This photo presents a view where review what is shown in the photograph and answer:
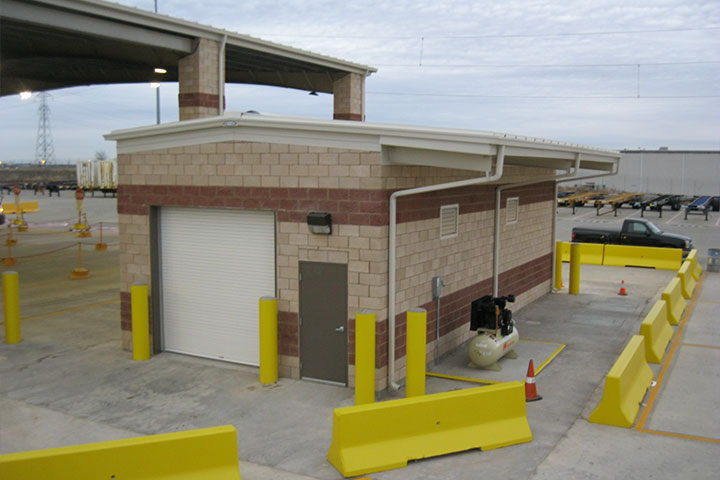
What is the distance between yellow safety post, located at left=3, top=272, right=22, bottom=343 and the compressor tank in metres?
8.59

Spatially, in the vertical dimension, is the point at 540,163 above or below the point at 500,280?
above

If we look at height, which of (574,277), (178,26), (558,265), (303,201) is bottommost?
(574,277)

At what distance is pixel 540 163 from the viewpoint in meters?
13.8

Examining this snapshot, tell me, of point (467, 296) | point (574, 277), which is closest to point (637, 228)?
point (574, 277)

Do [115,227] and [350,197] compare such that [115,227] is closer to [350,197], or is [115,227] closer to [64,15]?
[64,15]

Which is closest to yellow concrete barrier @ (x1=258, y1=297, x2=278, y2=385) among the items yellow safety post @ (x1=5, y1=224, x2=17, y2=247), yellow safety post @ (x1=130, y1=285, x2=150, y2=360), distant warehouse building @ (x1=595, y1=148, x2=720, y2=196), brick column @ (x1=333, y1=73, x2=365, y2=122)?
yellow safety post @ (x1=130, y1=285, x2=150, y2=360)

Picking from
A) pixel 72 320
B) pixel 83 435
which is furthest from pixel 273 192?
pixel 72 320

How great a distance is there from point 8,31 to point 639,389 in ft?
56.1

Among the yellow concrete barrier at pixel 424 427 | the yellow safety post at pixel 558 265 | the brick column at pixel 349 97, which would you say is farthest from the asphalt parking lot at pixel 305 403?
the brick column at pixel 349 97

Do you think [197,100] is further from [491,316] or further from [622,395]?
[622,395]

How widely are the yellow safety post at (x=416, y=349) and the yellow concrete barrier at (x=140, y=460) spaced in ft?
10.6

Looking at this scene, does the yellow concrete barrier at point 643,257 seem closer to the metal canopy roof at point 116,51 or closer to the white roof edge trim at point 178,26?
the metal canopy roof at point 116,51

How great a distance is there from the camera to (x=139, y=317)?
11.6 metres

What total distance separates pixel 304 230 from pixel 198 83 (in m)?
9.99
